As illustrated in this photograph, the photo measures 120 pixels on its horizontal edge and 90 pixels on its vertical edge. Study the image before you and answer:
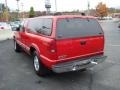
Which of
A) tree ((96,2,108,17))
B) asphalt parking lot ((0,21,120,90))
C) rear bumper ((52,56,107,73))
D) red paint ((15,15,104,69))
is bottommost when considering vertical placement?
asphalt parking lot ((0,21,120,90))

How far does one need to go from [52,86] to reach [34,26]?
100 inches

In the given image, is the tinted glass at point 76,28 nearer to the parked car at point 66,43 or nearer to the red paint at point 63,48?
the parked car at point 66,43

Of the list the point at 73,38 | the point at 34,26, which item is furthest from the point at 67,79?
the point at 34,26

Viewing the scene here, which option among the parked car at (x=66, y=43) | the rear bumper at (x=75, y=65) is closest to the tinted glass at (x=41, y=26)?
the parked car at (x=66, y=43)

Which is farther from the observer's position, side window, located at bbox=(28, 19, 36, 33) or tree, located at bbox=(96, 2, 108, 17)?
tree, located at bbox=(96, 2, 108, 17)

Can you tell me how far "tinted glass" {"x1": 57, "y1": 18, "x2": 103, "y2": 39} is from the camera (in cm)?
638

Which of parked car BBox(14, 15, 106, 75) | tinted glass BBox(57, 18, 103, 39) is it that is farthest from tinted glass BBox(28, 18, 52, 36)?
tinted glass BBox(57, 18, 103, 39)

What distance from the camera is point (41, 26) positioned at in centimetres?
730

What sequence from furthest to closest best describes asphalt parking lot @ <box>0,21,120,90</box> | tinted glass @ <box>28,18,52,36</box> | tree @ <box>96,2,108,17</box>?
1. tree @ <box>96,2,108,17</box>
2. tinted glass @ <box>28,18,52,36</box>
3. asphalt parking lot @ <box>0,21,120,90</box>

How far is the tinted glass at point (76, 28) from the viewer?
6.38 meters

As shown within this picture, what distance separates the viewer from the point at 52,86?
6.38 meters

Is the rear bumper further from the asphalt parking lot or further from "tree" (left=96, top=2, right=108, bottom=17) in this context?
"tree" (left=96, top=2, right=108, bottom=17)

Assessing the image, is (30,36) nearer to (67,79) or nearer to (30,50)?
(30,50)

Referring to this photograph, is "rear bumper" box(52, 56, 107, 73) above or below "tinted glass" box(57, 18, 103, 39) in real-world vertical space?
below
